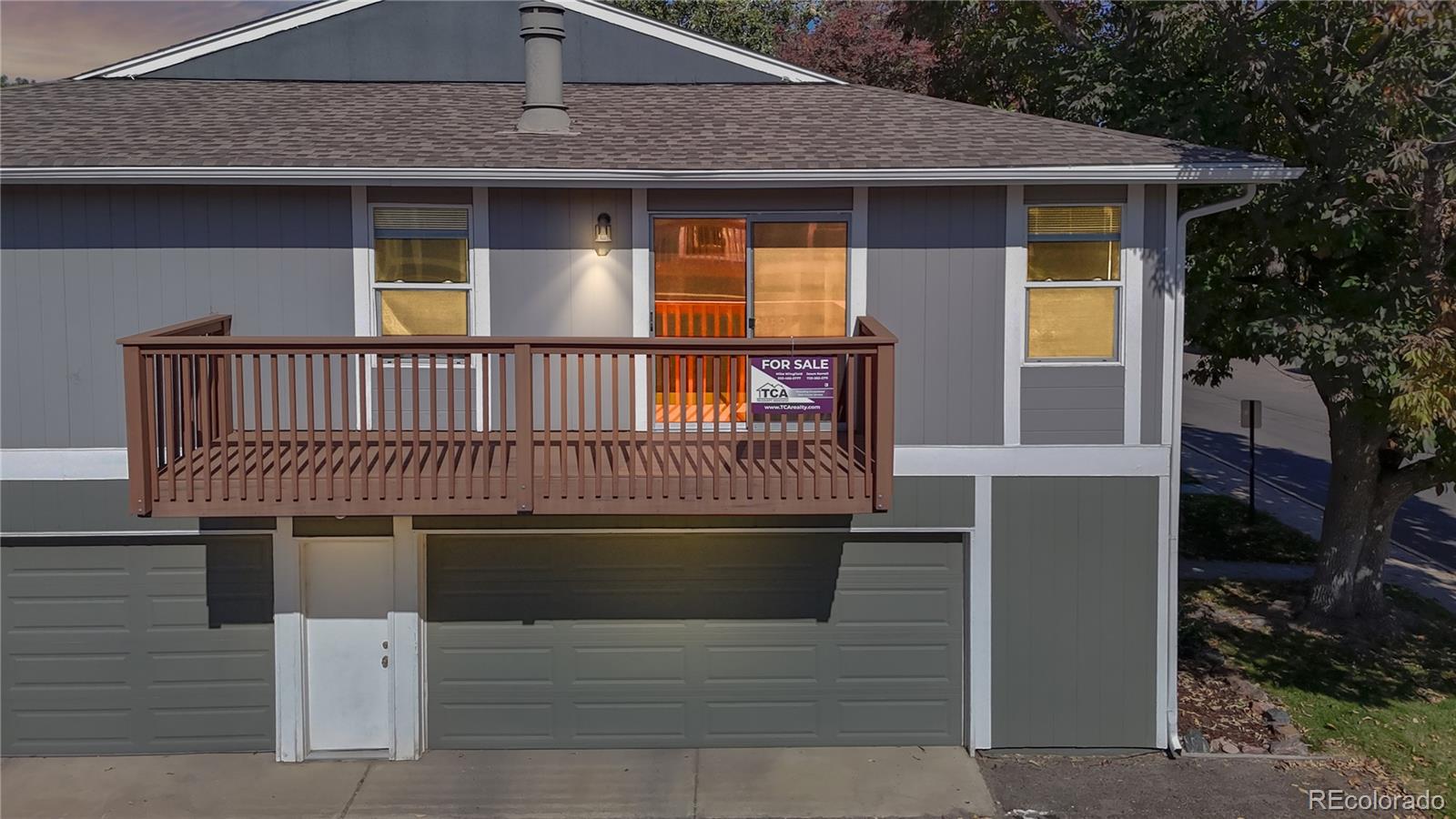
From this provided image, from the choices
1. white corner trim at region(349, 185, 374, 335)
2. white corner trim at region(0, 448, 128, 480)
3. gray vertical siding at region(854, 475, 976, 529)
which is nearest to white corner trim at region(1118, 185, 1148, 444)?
gray vertical siding at region(854, 475, 976, 529)

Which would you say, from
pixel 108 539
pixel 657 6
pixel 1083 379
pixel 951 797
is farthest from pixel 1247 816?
pixel 657 6

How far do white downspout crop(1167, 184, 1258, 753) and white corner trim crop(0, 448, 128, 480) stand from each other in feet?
28.1

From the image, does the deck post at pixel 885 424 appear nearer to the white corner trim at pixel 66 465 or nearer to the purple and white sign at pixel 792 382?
the purple and white sign at pixel 792 382

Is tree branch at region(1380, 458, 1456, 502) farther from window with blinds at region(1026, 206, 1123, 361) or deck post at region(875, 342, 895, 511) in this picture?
deck post at region(875, 342, 895, 511)

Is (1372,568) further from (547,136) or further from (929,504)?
(547,136)

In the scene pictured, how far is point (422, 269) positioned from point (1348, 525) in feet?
34.0

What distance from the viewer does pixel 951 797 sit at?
8.89m

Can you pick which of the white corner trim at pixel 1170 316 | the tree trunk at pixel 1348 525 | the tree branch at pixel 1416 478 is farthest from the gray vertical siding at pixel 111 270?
the tree branch at pixel 1416 478

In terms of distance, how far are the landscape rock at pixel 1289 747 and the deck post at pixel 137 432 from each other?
29.8ft

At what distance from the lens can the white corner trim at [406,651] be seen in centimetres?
956

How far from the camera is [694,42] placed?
40.0 feet

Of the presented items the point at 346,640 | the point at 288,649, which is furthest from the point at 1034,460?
the point at 288,649

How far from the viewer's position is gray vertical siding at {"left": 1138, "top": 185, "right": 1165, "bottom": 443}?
938cm

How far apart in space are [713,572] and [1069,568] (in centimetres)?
299
